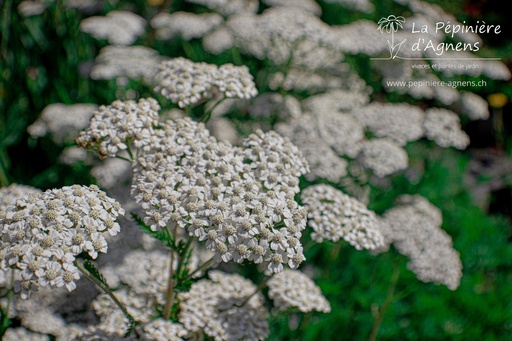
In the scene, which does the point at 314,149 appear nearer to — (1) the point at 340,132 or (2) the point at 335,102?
(1) the point at 340,132

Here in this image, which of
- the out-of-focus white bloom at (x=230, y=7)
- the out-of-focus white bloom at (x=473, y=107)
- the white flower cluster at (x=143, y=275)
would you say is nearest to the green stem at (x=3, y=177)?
the white flower cluster at (x=143, y=275)

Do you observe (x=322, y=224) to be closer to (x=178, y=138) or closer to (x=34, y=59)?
(x=178, y=138)

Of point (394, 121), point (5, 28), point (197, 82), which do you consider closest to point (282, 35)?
point (394, 121)

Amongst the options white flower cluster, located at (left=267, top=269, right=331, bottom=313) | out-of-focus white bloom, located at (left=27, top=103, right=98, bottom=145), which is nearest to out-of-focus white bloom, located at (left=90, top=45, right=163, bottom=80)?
out-of-focus white bloom, located at (left=27, top=103, right=98, bottom=145)

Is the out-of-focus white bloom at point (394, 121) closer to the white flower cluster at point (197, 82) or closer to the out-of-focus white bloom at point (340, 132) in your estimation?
the out-of-focus white bloom at point (340, 132)

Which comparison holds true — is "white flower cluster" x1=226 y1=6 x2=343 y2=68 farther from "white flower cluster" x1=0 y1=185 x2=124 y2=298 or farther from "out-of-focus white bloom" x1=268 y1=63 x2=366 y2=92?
"white flower cluster" x1=0 y1=185 x2=124 y2=298

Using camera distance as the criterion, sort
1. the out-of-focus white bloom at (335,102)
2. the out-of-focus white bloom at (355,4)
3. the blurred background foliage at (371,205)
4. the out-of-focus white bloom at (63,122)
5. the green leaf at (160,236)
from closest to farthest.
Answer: the green leaf at (160,236)
the out-of-focus white bloom at (63,122)
the blurred background foliage at (371,205)
the out-of-focus white bloom at (335,102)
the out-of-focus white bloom at (355,4)
